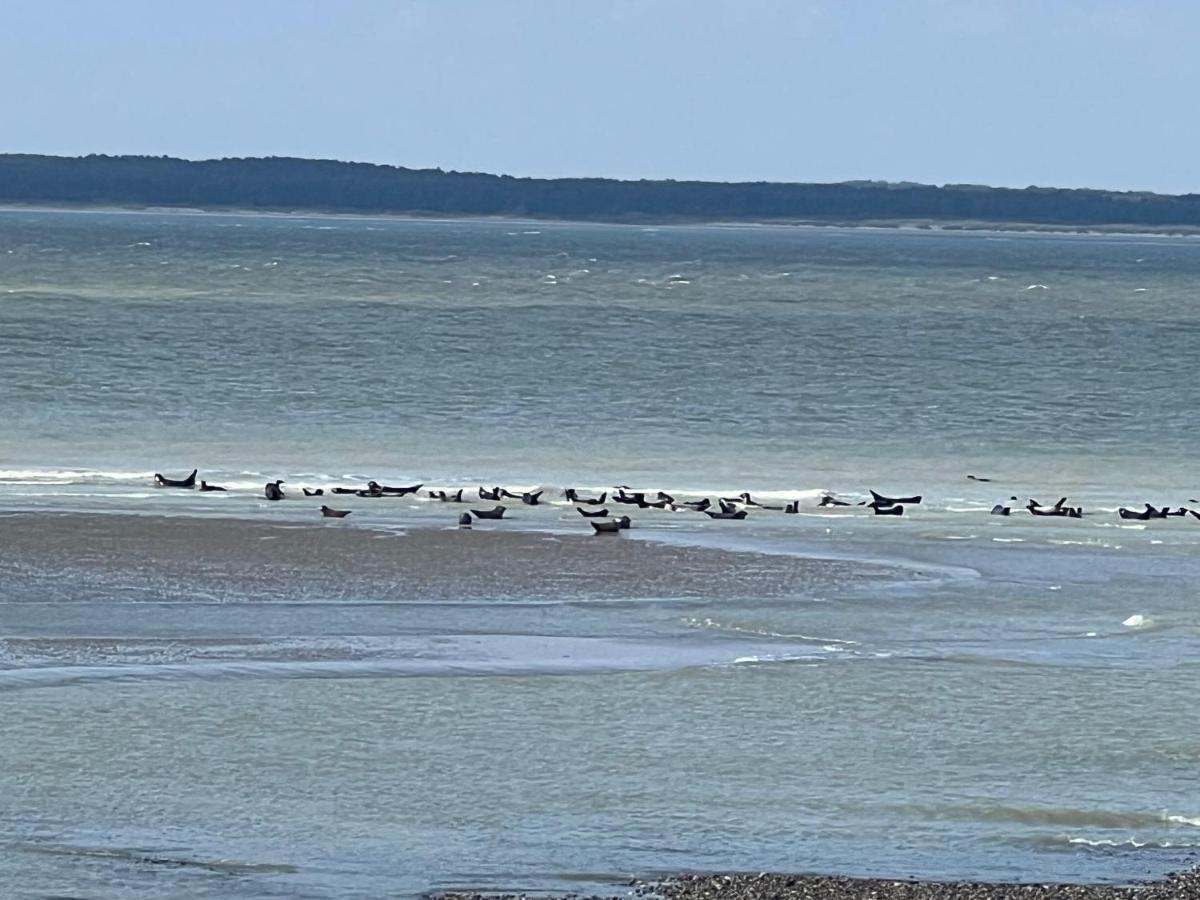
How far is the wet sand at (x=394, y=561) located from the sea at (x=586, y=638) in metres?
0.09

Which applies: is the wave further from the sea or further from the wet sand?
the wet sand

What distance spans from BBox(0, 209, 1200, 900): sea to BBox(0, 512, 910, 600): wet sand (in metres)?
0.09

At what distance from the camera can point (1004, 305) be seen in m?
90.9

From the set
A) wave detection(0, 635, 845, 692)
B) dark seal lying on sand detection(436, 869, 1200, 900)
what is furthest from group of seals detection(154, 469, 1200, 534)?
dark seal lying on sand detection(436, 869, 1200, 900)

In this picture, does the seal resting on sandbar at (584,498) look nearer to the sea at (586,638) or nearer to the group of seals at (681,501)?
the group of seals at (681,501)

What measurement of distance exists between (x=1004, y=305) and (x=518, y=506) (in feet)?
208

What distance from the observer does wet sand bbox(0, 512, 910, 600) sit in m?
23.2

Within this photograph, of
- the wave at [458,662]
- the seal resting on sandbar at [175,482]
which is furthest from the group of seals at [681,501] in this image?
the wave at [458,662]

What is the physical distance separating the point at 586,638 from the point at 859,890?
806 cm

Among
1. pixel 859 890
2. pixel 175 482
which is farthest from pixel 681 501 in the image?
pixel 859 890

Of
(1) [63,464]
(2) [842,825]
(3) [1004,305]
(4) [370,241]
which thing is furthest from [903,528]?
(4) [370,241]

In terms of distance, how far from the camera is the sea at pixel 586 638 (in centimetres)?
1359

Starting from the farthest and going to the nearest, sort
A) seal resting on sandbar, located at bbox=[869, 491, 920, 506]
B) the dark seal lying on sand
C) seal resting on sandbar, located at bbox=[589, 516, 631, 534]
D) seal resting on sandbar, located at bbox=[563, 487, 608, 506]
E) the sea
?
1. seal resting on sandbar, located at bbox=[869, 491, 920, 506]
2. seal resting on sandbar, located at bbox=[563, 487, 608, 506]
3. seal resting on sandbar, located at bbox=[589, 516, 631, 534]
4. the sea
5. the dark seal lying on sand

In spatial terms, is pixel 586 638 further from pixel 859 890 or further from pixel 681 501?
pixel 681 501
